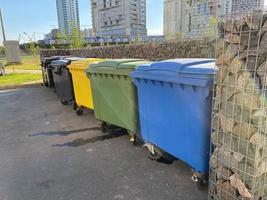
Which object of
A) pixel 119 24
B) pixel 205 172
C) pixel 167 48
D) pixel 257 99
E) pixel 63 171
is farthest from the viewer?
pixel 119 24

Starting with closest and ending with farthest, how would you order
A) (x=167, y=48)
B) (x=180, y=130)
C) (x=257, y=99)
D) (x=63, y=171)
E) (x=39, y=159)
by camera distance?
(x=257, y=99)
(x=180, y=130)
(x=63, y=171)
(x=39, y=159)
(x=167, y=48)

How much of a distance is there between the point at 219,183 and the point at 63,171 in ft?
6.80

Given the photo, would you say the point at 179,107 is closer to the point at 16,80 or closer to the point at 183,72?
the point at 183,72

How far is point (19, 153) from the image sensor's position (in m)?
3.94

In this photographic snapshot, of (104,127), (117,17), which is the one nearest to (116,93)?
(104,127)

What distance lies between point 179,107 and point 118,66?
1.52 m

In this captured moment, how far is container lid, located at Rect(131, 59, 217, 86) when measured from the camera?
231cm

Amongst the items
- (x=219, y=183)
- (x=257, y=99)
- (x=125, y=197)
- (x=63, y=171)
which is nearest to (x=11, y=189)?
(x=63, y=171)

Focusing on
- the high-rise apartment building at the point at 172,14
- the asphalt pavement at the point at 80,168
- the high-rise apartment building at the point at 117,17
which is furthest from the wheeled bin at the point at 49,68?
the high-rise apartment building at the point at 117,17

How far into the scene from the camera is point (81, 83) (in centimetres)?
546

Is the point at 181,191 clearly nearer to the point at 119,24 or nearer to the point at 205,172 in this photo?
the point at 205,172

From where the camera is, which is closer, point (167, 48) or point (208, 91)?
point (208, 91)

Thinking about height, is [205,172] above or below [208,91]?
below

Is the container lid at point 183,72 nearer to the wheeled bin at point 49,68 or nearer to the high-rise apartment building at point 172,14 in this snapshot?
the wheeled bin at point 49,68
